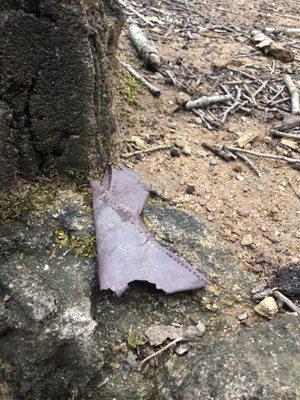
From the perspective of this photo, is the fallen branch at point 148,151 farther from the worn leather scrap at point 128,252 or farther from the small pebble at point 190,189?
the worn leather scrap at point 128,252

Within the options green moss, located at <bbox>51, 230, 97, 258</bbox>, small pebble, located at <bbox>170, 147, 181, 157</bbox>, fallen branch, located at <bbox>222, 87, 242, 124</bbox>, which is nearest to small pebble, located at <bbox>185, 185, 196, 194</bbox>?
small pebble, located at <bbox>170, 147, 181, 157</bbox>

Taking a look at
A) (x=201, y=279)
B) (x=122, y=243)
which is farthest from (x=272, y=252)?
(x=122, y=243)

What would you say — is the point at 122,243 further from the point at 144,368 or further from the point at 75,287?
the point at 144,368

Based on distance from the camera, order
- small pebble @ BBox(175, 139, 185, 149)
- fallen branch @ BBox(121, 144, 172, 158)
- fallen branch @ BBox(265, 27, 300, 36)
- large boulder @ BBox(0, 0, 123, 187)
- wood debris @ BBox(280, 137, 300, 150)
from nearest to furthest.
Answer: large boulder @ BBox(0, 0, 123, 187), fallen branch @ BBox(121, 144, 172, 158), small pebble @ BBox(175, 139, 185, 149), wood debris @ BBox(280, 137, 300, 150), fallen branch @ BBox(265, 27, 300, 36)

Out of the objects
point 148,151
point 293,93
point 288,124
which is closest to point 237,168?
point 148,151

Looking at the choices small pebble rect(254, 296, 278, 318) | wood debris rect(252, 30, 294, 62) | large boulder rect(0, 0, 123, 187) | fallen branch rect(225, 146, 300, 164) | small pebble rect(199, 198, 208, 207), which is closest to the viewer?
large boulder rect(0, 0, 123, 187)

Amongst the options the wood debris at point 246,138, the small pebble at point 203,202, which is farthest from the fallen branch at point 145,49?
the small pebble at point 203,202

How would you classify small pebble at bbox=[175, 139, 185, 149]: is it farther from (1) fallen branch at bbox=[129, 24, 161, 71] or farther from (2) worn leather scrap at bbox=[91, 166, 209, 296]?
(1) fallen branch at bbox=[129, 24, 161, 71]
